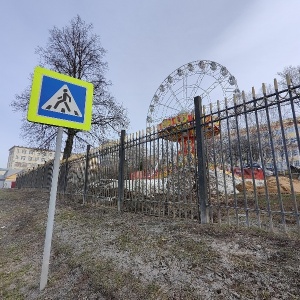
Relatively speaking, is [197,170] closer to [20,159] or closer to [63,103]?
[63,103]

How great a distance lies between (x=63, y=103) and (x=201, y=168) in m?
2.66

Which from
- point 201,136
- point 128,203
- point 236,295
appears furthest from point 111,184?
point 236,295

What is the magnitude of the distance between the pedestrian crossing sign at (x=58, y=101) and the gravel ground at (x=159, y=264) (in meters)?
1.79

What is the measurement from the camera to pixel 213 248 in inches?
104

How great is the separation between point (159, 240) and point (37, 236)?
264 centimetres

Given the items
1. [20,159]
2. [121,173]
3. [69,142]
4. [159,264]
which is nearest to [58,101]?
[159,264]

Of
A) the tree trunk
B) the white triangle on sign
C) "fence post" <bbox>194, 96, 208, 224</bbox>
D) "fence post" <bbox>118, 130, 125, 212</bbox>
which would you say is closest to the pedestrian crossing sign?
the white triangle on sign

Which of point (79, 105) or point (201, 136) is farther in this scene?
point (201, 136)

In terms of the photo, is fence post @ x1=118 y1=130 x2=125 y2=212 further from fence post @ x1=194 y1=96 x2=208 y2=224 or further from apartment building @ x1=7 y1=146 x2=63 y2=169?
apartment building @ x1=7 y1=146 x2=63 y2=169

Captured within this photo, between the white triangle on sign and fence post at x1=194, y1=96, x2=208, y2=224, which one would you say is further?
fence post at x1=194, y1=96, x2=208, y2=224

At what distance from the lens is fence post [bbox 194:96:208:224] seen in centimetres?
388

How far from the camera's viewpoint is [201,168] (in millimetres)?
3996

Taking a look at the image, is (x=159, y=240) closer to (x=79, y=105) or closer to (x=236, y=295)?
(x=236, y=295)

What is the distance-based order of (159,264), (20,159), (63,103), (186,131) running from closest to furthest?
(159,264), (63,103), (186,131), (20,159)
